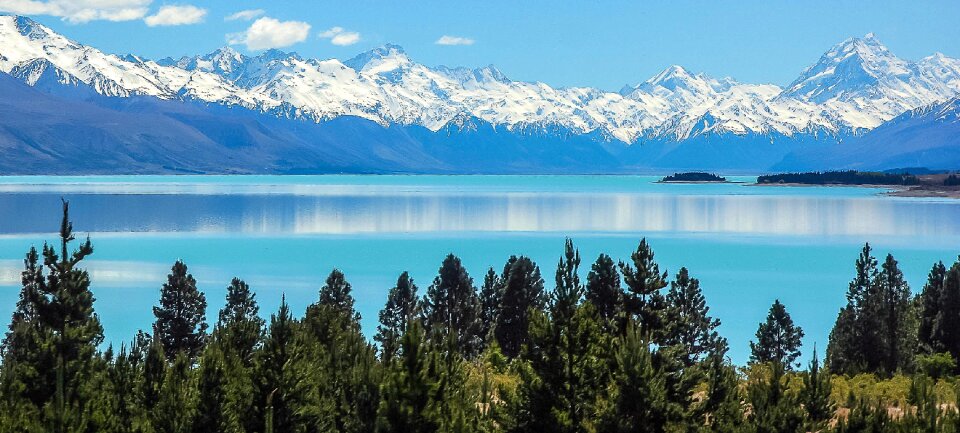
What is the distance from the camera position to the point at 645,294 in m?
39.1

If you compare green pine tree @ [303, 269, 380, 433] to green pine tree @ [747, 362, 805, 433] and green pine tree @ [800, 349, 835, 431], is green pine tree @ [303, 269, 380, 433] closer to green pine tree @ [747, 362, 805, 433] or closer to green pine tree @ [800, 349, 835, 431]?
green pine tree @ [747, 362, 805, 433]

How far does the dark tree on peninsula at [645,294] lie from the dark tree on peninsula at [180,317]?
36.6 m

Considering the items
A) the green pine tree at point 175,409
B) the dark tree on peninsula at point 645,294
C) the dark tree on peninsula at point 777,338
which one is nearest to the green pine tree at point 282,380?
the green pine tree at point 175,409

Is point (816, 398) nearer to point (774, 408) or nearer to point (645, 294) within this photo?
point (774, 408)

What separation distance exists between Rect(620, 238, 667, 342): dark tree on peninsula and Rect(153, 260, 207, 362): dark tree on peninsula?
36629 mm

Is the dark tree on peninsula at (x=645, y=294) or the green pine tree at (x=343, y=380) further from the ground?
the dark tree on peninsula at (x=645, y=294)

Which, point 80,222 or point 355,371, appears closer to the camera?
point 355,371

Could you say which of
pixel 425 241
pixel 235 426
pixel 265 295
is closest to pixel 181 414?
pixel 235 426

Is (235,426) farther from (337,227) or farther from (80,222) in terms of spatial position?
(80,222)

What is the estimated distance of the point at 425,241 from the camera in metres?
168

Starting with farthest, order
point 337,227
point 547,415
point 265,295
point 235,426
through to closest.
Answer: point 337,227
point 265,295
point 235,426
point 547,415

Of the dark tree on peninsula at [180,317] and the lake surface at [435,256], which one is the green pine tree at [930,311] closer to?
the lake surface at [435,256]

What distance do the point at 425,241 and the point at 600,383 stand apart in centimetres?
13023

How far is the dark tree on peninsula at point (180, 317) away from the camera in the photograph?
68.8 m
